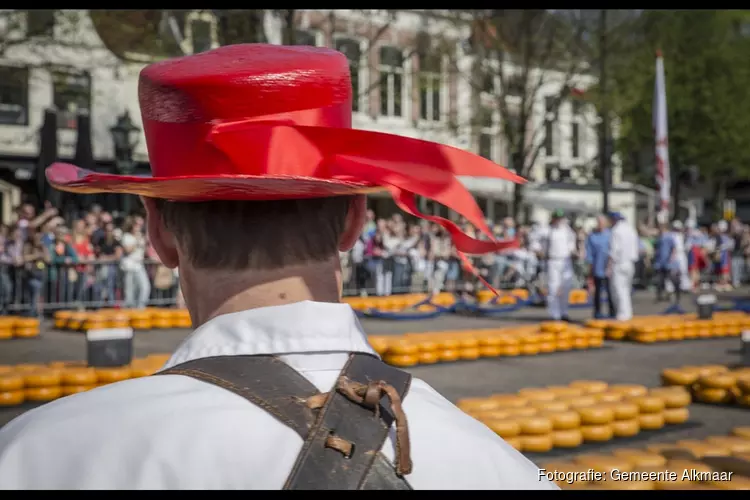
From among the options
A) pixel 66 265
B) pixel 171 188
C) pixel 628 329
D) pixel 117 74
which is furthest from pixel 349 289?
pixel 171 188

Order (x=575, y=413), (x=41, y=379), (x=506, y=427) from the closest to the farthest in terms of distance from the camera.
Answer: (x=506, y=427) → (x=575, y=413) → (x=41, y=379)

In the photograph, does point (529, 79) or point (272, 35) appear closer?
point (272, 35)

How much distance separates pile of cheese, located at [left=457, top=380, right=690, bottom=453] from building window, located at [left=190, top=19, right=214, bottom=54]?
1795 cm

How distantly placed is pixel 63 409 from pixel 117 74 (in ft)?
87.0

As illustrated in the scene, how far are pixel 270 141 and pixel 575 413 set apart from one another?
5549mm

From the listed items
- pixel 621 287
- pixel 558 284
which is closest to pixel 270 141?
pixel 621 287

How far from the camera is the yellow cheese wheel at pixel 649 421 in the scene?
22.8 ft

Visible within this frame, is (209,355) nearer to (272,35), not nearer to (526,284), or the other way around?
(526,284)

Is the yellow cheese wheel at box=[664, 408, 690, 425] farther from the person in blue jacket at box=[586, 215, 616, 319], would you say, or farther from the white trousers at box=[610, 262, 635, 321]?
the person in blue jacket at box=[586, 215, 616, 319]

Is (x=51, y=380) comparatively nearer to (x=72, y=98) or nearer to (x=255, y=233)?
(x=255, y=233)

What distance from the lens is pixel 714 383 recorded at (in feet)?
26.4

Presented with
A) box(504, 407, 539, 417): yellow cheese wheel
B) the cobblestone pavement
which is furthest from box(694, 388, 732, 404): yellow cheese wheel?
box(504, 407, 539, 417): yellow cheese wheel

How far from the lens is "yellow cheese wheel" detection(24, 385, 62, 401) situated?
26.0ft

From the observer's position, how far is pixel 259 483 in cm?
122
